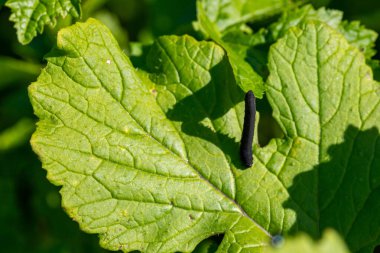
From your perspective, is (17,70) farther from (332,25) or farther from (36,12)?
(332,25)

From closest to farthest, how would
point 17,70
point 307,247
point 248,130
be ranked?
point 307,247, point 248,130, point 17,70

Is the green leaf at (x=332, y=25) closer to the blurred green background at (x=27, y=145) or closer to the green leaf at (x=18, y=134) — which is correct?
the blurred green background at (x=27, y=145)

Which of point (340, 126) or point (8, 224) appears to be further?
point (8, 224)

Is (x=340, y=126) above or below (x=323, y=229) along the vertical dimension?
above

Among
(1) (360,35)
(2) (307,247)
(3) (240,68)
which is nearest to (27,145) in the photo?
(3) (240,68)

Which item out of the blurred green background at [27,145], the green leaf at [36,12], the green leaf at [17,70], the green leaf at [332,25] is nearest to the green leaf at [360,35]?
the green leaf at [332,25]

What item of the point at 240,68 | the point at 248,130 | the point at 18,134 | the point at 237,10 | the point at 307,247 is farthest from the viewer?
the point at 18,134

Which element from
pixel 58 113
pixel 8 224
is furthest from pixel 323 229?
pixel 8 224

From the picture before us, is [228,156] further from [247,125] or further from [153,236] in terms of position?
[153,236]
